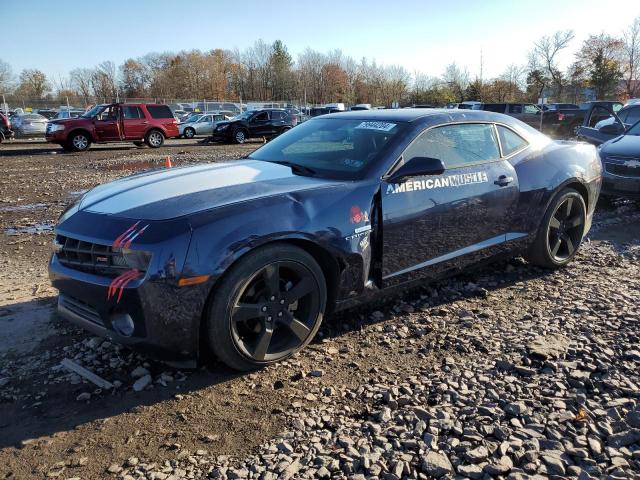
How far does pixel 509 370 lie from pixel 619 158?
6280 mm

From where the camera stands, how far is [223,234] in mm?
2783

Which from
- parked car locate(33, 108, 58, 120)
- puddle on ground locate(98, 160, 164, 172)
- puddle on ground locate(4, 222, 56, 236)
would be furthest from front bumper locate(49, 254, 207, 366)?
parked car locate(33, 108, 58, 120)

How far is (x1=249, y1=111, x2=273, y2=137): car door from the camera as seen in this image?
25.4 metres

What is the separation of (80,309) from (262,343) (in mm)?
1105

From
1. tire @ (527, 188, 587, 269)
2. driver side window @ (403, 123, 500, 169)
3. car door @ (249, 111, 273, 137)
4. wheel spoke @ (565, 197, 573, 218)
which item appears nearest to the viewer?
driver side window @ (403, 123, 500, 169)

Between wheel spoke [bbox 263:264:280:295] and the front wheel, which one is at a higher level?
the front wheel

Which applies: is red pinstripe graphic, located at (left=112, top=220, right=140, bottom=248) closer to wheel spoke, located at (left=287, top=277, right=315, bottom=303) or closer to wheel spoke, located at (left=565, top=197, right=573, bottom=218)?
wheel spoke, located at (left=287, top=277, right=315, bottom=303)

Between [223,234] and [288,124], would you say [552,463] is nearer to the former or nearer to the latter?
[223,234]

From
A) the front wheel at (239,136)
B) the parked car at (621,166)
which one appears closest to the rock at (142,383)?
the parked car at (621,166)

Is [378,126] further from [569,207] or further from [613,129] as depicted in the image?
[613,129]

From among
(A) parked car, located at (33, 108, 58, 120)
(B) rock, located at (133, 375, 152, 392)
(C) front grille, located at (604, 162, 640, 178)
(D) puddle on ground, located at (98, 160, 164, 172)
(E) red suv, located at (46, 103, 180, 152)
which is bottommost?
(B) rock, located at (133, 375, 152, 392)

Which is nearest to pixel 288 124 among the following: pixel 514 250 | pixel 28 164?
pixel 28 164

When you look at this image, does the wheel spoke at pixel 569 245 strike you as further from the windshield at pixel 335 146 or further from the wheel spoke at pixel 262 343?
the wheel spoke at pixel 262 343

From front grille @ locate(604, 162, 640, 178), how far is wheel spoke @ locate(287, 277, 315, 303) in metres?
6.68
